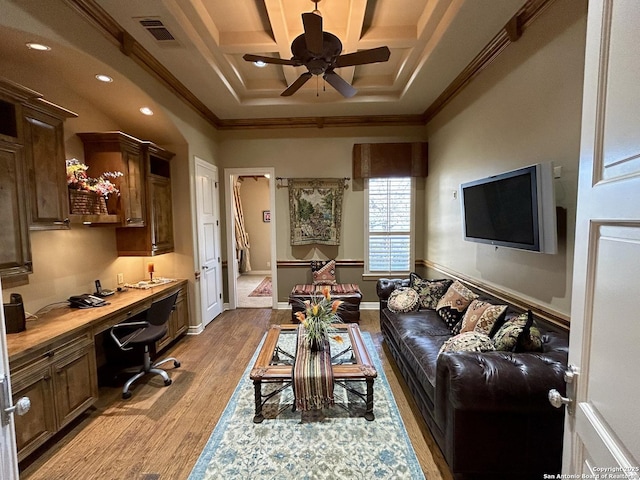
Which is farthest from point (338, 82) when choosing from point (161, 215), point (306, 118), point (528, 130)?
point (161, 215)

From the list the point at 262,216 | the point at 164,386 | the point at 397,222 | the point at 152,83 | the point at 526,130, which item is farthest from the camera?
the point at 262,216

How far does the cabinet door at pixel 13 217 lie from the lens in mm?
1927

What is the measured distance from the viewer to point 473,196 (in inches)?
114

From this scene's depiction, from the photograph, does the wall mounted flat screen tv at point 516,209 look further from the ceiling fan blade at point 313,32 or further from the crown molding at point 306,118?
the ceiling fan blade at point 313,32

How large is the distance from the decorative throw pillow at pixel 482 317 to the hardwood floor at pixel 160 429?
2.68 feet

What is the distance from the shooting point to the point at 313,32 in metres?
2.25

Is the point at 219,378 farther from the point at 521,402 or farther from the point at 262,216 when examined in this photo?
the point at 262,216

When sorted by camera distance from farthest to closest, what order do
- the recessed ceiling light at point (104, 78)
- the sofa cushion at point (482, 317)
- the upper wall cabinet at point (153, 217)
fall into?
1. the upper wall cabinet at point (153, 217)
2. the recessed ceiling light at point (104, 78)
3. the sofa cushion at point (482, 317)

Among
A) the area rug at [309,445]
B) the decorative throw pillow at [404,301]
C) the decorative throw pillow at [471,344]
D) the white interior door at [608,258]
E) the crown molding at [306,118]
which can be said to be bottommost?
the area rug at [309,445]

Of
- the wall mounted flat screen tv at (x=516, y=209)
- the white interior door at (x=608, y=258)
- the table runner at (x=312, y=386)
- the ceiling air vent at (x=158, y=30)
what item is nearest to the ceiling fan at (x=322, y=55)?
the ceiling air vent at (x=158, y=30)

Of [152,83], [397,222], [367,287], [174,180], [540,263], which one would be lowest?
[367,287]

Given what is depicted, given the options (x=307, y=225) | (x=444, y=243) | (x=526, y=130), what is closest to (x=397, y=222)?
(x=444, y=243)

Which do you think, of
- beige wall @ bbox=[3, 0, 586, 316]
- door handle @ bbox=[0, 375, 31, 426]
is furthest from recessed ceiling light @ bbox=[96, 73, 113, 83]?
door handle @ bbox=[0, 375, 31, 426]

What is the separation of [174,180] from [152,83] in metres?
1.21
